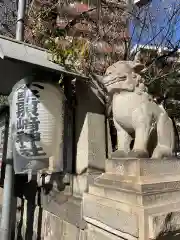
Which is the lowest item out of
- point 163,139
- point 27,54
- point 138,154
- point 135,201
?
point 135,201

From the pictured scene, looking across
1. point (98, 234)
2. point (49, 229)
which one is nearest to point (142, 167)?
point (98, 234)

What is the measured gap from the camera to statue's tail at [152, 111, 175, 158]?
236cm

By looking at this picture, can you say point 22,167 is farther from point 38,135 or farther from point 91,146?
point 91,146

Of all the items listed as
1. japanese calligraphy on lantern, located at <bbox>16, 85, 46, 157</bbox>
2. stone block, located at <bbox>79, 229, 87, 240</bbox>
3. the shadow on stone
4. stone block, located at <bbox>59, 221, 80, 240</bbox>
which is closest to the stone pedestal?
the shadow on stone

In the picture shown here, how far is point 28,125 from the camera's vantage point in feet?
8.30

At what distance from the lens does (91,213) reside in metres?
2.30

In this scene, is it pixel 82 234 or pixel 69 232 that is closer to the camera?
pixel 82 234

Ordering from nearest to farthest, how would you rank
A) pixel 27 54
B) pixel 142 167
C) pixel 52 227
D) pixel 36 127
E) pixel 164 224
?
1. pixel 164 224
2. pixel 142 167
3. pixel 36 127
4. pixel 27 54
5. pixel 52 227

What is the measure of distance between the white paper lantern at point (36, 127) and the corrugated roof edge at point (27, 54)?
0.22 metres

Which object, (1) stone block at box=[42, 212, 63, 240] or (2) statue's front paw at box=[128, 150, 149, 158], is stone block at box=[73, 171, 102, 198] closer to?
(1) stone block at box=[42, 212, 63, 240]

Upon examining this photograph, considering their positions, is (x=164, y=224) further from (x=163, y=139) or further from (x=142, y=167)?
(x=163, y=139)

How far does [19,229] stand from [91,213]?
7.36 feet

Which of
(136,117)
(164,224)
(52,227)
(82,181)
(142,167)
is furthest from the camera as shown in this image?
(52,227)

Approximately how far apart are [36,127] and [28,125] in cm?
8
